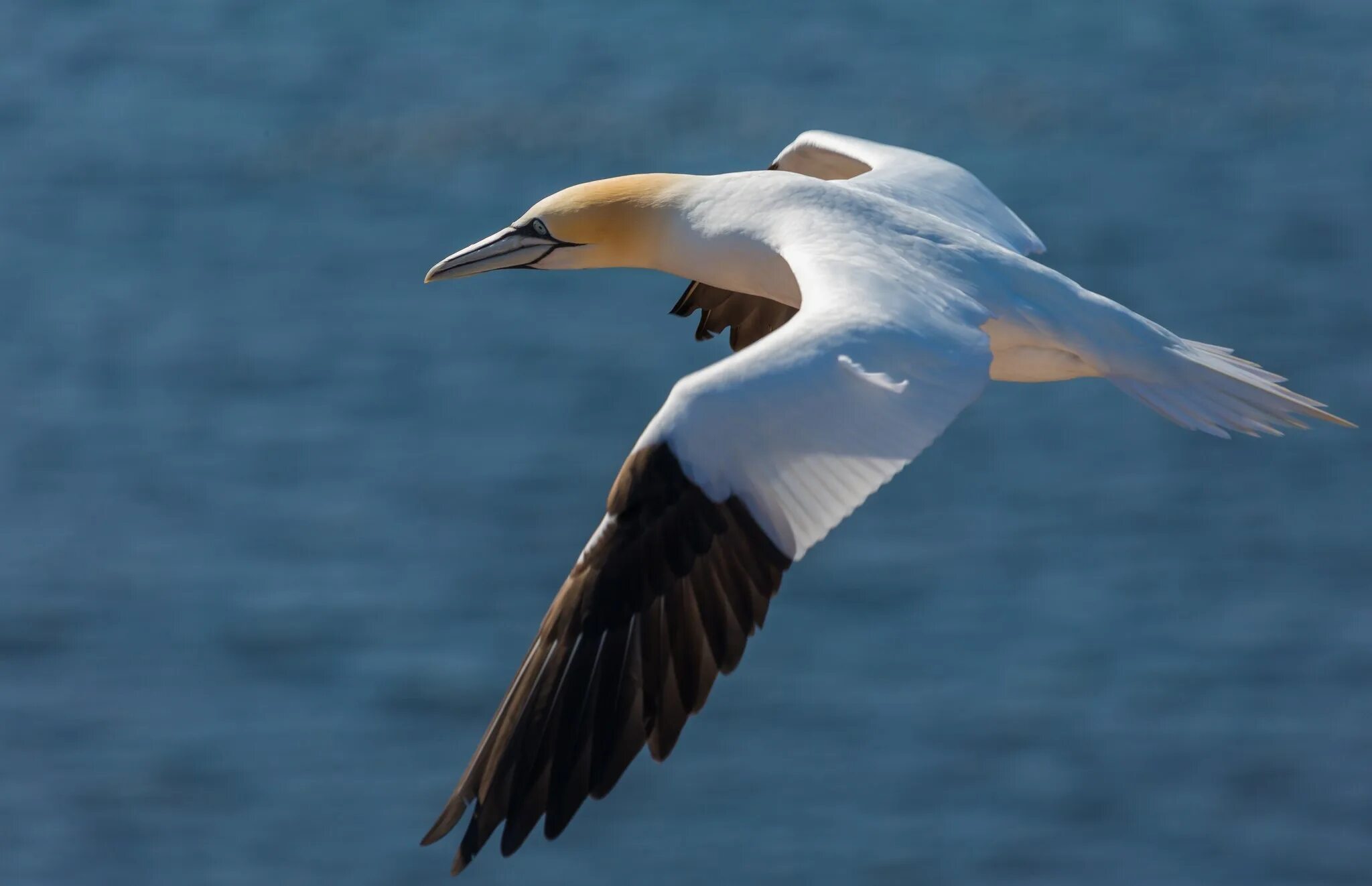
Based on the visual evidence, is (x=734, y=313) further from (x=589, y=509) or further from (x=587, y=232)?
(x=589, y=509)

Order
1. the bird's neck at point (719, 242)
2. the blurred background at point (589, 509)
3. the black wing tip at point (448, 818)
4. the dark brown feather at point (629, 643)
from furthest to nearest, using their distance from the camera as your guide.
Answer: the blurred background at point (589, 509) → the bird's neck at point (719, 242) → the dark brown feather at point (629, 643) → the black wing tip at point (448, 818)

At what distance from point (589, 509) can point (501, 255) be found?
6.50 m

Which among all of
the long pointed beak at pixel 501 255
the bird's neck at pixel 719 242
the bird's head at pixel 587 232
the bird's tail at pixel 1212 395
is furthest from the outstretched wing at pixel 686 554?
the long pointed beak at pixel 501 255

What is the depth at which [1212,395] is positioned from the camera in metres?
7.55

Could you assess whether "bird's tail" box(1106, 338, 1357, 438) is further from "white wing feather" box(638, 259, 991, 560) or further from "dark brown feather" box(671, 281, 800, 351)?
"dark brown feather" box(671, 281, 800, 351)

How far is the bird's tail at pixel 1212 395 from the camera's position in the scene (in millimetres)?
7484

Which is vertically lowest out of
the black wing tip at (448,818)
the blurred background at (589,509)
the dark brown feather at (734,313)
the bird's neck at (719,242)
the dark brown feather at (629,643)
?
the blurred background at (589,509)

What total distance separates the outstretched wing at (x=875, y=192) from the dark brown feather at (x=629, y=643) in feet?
6.47

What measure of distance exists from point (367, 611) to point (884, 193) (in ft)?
23.4

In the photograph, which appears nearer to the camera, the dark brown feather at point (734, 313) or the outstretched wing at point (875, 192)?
the outstretched wing at point (875, 192)

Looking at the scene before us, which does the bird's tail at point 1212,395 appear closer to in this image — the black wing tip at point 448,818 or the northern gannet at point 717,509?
the northern gannet at point 717,509

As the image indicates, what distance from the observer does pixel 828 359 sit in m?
6.63

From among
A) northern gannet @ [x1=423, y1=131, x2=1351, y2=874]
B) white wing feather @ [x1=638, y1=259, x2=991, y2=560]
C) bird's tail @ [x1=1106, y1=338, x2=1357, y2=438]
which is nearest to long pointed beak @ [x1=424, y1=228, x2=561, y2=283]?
northern gannet @ [x1=423, y1=131, x2=1351, y2=874]

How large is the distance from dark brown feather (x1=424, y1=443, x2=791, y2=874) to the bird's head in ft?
5.54
